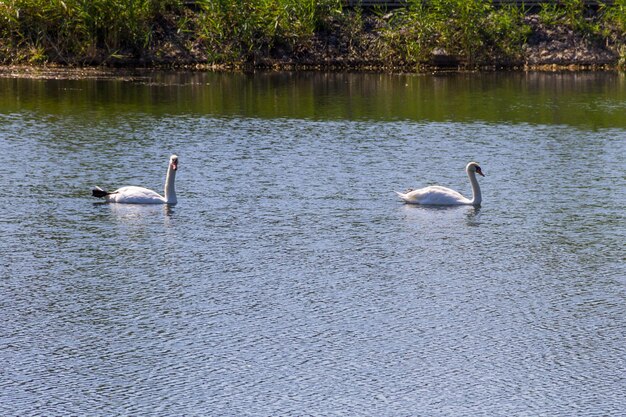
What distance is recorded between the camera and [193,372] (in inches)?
350

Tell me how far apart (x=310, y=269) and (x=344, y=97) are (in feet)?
46.0

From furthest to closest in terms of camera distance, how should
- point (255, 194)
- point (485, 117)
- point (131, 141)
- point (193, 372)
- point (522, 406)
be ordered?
point (485, 117) → point (131, 141) → point (255, 194) → point (193, 372) → point (522, 406)

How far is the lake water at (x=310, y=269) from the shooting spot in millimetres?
8680

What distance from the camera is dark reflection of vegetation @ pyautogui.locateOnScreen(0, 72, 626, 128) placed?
909 inches

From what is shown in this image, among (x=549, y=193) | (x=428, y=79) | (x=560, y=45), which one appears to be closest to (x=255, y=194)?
(x=549, y=193)

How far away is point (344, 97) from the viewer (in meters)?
25.6

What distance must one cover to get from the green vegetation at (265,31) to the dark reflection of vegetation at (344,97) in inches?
57.3

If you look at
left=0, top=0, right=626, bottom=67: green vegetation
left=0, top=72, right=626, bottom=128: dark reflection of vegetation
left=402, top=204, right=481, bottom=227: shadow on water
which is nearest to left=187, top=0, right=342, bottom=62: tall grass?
left=0, top=0, right=626, bottom=67: green vegetation

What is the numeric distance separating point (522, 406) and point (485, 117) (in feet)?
49.1

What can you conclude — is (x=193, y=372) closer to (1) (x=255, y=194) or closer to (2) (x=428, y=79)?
(1) (x=255, y=194)

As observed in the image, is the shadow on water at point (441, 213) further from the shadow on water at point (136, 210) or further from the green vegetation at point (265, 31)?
the green vegetation at point (265, 31)

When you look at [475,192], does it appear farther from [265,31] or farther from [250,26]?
[265,31]

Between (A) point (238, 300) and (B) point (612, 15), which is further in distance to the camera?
(B) point (612, 15)

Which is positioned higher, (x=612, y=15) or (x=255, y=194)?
(x=612, y=15)
